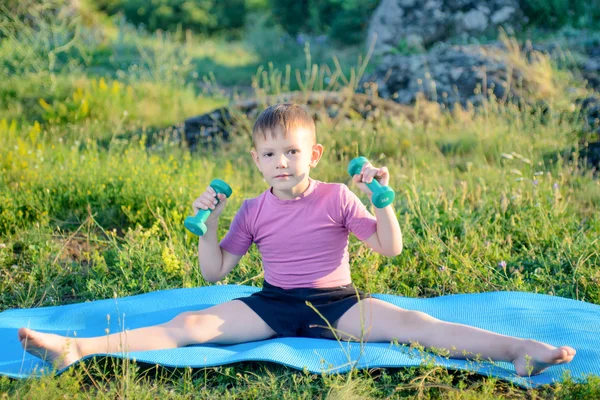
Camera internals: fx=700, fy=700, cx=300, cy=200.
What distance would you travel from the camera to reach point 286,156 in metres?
2.68

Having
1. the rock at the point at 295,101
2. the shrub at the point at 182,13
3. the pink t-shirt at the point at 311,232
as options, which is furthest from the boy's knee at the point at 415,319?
the shrub at the point at 182,13

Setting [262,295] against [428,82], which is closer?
[262,295]

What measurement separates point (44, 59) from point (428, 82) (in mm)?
4459

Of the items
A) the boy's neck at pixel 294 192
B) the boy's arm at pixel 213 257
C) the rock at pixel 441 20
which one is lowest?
the boy's arm at pixel 213 257

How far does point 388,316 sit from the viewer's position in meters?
2.73

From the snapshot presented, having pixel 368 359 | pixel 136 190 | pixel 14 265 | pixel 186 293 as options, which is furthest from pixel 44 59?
pixel 368 359

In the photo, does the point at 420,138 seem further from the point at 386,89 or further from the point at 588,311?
the point at 588,311

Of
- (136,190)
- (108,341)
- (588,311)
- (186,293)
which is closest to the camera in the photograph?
(108,341)

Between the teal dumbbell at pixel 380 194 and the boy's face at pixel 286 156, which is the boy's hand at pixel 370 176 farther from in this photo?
the boy's face at pixel 286 156

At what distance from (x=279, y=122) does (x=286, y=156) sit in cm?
13

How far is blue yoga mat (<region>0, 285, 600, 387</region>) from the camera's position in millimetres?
2533

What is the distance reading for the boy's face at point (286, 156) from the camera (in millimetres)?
2662

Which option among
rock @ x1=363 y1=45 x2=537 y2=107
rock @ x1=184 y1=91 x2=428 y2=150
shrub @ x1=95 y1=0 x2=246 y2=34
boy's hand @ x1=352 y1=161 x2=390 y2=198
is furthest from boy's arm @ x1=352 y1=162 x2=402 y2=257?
shrub @ x1=95 y1=0 x2=246 y2=34

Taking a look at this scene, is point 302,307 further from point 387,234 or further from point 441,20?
point 441,20
